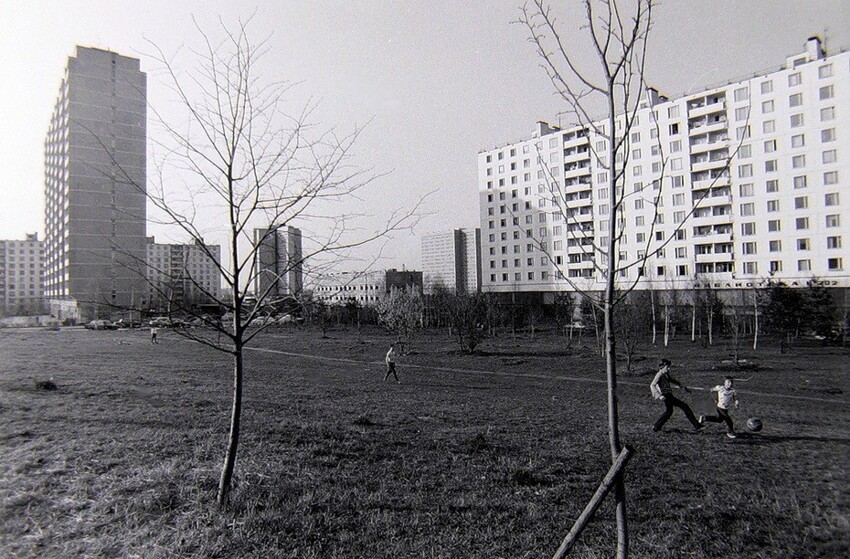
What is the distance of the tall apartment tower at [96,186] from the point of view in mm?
5941

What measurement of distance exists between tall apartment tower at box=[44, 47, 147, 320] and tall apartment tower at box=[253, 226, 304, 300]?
4.20 ft

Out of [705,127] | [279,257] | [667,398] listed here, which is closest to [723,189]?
[705,127]

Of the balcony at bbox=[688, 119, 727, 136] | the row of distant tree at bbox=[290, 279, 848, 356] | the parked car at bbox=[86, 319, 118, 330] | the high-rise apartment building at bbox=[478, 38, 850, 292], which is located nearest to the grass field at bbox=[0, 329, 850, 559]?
the row of distant tree at bbox=[290, 279, 848, 356]

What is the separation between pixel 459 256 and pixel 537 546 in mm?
142679

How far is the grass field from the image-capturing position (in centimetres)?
454

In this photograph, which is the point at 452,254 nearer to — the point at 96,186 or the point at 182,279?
the point at 96,186

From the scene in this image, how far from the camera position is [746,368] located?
23969 millimetres

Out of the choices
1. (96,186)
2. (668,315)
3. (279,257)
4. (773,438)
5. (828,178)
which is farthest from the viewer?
(668,315)

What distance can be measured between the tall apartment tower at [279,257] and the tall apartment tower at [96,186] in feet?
4.20

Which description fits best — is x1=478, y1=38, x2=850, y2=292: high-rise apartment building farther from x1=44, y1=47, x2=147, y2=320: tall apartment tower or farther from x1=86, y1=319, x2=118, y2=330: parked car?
x1=86, y1=319, x2=118, y2=330: parked car

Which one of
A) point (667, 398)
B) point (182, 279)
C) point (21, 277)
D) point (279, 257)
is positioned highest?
point (21, 277)

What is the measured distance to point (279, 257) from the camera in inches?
230

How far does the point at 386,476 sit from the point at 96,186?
882 cm

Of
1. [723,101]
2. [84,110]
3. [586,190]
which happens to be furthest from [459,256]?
[84,110]
